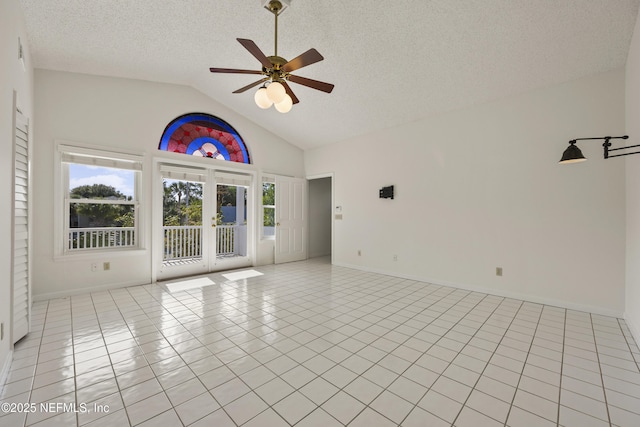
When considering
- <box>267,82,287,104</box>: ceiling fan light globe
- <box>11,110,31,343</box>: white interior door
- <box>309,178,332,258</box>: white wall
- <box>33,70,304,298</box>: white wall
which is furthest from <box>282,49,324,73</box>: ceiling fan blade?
<box>309,178,332,258</box>: white wall

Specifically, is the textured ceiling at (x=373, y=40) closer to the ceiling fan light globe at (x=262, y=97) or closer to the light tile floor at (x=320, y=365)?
the ceiling fan light globe at (x=262, y=97)

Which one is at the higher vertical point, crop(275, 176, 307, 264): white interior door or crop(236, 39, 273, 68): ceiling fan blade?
crop(236, 39, 273, 68): ceiling fan blade

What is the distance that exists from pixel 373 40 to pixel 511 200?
2906 millimetres

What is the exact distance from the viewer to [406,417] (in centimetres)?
162

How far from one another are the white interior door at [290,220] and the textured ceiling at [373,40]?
2.60 meters

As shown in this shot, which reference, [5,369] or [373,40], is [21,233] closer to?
[5,369]

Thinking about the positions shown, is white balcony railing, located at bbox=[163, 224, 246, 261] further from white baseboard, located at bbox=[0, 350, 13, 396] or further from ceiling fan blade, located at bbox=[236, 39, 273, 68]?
ceiling fan blade, located at bbox=[236, 39, 273, 68]

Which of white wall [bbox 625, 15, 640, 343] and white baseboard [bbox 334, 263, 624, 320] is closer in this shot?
white wall [bbox 625, 15, 640, 343]

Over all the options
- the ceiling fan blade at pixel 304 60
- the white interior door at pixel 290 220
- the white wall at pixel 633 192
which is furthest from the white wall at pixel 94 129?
the white wall at pixel 633 192

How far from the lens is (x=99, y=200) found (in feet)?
13.9

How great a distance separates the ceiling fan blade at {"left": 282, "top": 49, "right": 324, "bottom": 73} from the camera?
2230 millimetres

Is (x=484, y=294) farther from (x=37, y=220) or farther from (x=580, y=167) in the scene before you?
(x=37, y=220)

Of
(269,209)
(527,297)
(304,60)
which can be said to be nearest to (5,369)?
(304,60)

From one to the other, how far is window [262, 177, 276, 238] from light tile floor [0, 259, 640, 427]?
2.89m
